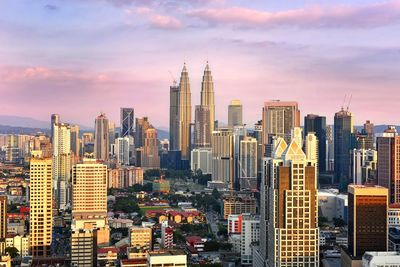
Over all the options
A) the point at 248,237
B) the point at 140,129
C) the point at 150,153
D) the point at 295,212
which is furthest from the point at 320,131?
the point at 295,212

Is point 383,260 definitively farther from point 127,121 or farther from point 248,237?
point 127,121

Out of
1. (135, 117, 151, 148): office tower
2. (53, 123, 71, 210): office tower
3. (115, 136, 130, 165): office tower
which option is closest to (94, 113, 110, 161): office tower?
(115, 136, 130, 165): office tower

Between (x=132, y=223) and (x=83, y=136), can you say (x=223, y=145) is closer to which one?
(x=83, y=136)

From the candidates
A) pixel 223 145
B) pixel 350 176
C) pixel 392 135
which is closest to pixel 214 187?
pixel 223 145

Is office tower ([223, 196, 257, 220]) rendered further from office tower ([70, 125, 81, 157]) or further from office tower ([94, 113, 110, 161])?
office tower ([94, 113, 110, 161])

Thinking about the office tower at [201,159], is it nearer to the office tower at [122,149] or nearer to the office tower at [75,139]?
the office tower at [122,149]

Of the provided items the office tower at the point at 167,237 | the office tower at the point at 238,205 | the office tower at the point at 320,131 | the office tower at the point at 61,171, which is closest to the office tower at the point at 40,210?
the office tower at the point at 167,237
